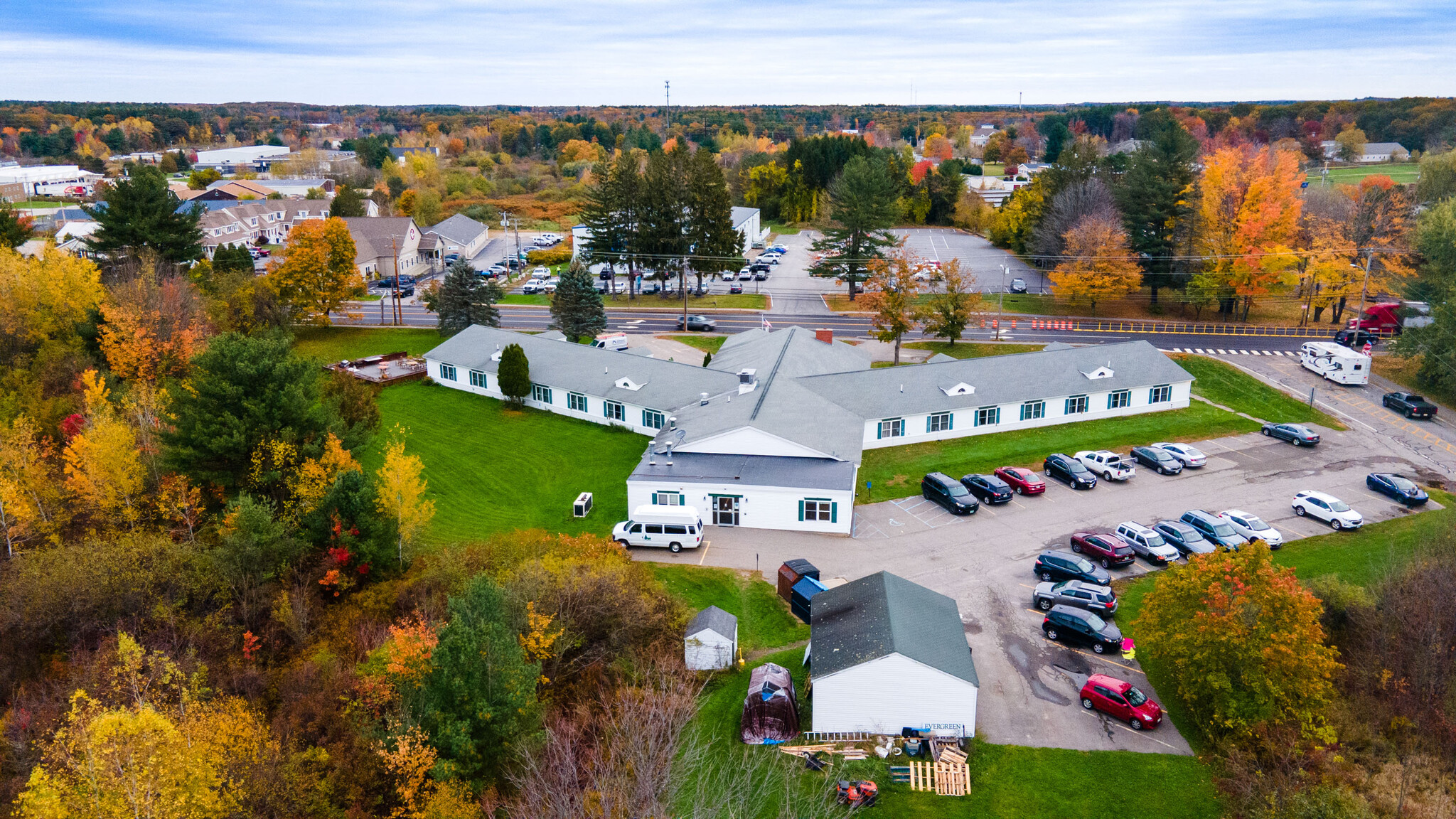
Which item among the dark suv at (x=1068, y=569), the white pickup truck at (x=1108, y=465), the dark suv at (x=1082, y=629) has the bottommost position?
the dark suv at (x=1082, y=629)

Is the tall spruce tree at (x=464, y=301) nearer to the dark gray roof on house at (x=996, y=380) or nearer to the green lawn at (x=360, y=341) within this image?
the green lawn at (x=360, y=341)

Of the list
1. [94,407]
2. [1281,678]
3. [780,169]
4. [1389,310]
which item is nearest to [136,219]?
[94,407]

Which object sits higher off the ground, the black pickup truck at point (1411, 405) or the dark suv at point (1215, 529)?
the black pickup truck at point (1411, 405)

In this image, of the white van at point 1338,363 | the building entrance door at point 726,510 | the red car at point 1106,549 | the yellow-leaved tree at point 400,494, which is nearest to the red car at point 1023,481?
the red car at point 1106,549

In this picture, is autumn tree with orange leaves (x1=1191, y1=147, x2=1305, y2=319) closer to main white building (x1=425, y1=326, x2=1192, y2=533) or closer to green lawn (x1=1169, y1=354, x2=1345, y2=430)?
green lawn (x1=1169, y1=354, x2=1345, y2=430)

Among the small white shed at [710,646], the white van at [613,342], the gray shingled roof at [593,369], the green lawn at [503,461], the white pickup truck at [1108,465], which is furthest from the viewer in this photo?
the white van at [613,342]

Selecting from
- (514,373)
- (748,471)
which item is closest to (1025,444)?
(748,471)

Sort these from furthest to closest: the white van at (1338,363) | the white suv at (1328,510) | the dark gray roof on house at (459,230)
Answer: the dark gray roof on house at (459,230), the white van at (1338,363), the white suv at (1328,510)

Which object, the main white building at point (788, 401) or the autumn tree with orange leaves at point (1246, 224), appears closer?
the main white building at point (788, 401)

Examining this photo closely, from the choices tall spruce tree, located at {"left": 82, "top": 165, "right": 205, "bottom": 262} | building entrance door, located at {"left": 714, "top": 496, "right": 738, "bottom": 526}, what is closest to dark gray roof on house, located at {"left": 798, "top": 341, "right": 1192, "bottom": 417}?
building entrance door, located at {"left": 714, "top": 496, "right": 738, "bottom": 526}
